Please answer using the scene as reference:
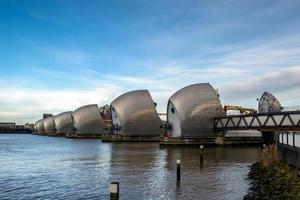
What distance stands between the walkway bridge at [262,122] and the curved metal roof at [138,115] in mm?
25682

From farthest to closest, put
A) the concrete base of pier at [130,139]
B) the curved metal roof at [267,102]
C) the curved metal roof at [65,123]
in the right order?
the curved metal roof at [65,123] < the curved metal roof at [267,102] < the concrete base of pier at [130,139]

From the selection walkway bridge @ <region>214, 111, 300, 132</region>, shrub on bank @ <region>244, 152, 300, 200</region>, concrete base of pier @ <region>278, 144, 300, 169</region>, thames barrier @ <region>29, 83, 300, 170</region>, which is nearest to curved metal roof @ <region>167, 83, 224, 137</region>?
thames barrier @ <region>29, 83, 300, 170</region>

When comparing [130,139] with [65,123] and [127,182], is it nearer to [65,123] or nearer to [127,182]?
[127,182]

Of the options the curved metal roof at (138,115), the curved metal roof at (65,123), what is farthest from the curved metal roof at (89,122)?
the curved metal roof at (65,123)

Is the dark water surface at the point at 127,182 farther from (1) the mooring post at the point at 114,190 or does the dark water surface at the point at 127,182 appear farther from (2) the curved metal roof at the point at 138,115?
(2) the curved metal roof at the point at 138,115

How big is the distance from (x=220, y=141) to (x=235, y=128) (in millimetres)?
4495

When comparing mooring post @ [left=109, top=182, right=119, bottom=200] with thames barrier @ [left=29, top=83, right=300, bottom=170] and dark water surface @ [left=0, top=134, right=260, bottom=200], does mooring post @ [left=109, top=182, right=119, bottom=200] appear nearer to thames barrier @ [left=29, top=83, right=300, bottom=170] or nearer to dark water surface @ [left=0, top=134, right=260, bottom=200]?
dark water surface @ [left=0, top=134, right=260, bottom=200]

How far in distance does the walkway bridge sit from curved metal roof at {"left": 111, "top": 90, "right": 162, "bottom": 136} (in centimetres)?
2568

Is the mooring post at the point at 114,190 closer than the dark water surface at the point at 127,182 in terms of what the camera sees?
Yes

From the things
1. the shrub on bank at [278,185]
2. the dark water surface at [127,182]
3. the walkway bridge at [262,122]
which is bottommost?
the dark water surface at [127,182]

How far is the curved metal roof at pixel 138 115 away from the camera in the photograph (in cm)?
11100

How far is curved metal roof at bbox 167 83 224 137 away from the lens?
291 ft

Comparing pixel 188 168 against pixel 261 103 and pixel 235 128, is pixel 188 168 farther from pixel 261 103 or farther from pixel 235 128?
pixel 261 103

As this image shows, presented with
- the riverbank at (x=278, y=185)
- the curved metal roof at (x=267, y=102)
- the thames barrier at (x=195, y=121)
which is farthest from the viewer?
the curved metal roof at (x=267, y=102)
